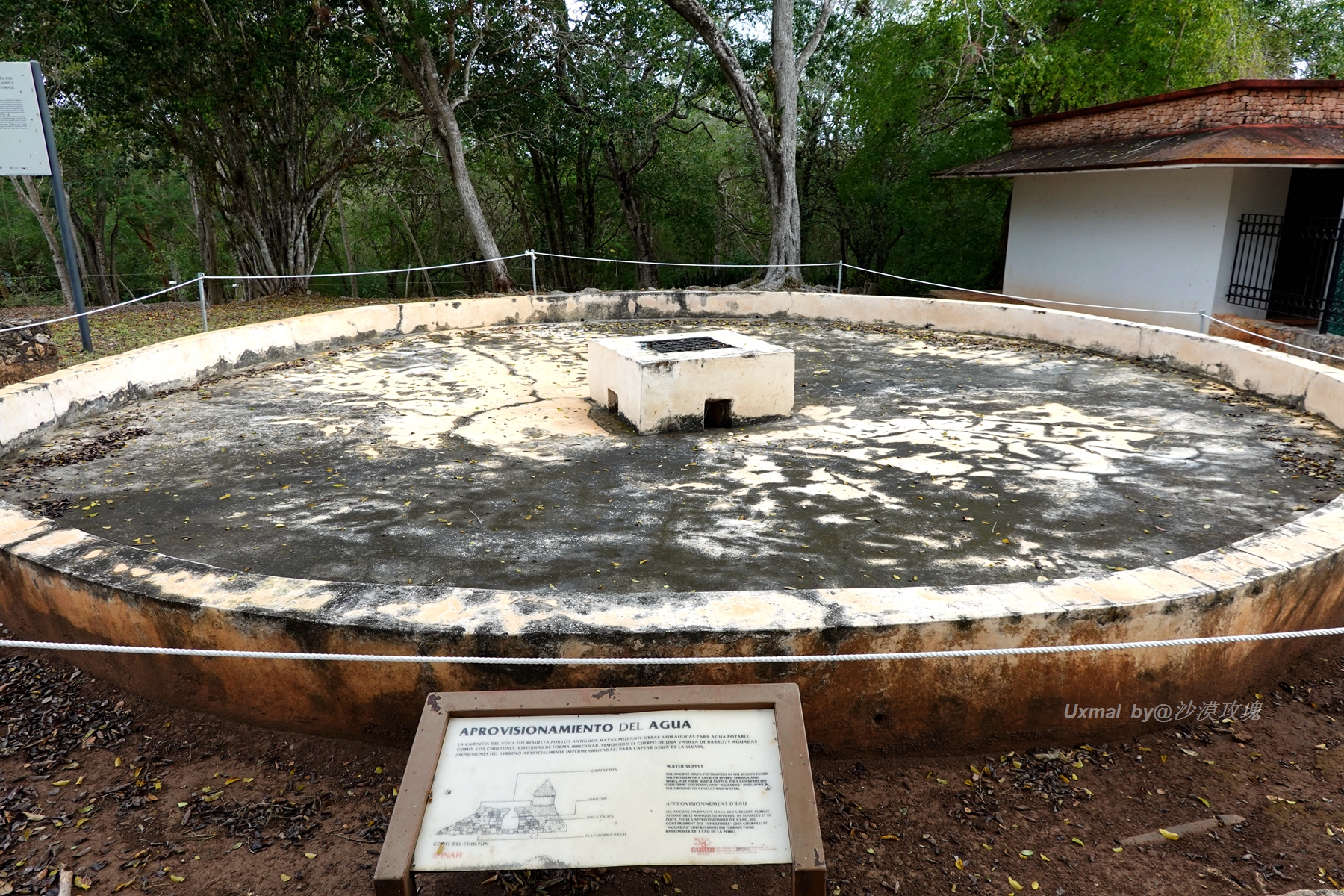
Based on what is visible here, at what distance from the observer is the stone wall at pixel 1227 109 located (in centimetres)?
917

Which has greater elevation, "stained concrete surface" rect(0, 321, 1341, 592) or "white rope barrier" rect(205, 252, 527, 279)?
"white rope barrier" rect(205, 252, 527, 279)

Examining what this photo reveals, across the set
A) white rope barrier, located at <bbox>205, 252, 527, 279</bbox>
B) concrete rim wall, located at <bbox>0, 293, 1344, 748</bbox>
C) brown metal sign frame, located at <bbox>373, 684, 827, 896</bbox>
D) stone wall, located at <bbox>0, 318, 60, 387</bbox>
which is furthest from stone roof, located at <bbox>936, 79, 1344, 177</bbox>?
stone wall, located at <bbox>0, 318, 60, 387</bbox>

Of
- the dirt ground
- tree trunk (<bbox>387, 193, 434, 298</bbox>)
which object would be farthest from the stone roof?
tree trunk (<bbox>387, 193, 434, 298</bbox>)

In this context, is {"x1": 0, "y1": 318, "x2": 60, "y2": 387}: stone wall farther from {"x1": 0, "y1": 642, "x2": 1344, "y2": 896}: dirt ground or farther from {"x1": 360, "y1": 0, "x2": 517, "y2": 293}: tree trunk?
{"x1": 360, "y1": 0, "x2": 517, "y2": 293}: tree trunk

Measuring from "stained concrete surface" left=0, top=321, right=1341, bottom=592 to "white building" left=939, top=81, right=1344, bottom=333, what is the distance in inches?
131

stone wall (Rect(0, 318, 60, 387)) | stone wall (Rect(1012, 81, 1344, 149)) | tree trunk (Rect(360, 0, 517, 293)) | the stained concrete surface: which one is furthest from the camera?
tree trunk (Rect(360, 0, 517, 293))

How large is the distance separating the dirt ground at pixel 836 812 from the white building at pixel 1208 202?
7.41m

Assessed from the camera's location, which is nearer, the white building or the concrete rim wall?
the concrete rim wall

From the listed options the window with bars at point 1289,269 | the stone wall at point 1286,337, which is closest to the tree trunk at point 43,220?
the stone wall at point 1286,337

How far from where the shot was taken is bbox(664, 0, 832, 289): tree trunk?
12.2 metres

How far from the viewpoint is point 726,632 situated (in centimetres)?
266

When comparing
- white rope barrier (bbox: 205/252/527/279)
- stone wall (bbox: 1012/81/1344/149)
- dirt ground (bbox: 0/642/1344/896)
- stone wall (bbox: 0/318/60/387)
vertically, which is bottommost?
dirt ground (bbox: 0/642/1344/896)

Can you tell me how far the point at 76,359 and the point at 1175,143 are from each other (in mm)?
10637

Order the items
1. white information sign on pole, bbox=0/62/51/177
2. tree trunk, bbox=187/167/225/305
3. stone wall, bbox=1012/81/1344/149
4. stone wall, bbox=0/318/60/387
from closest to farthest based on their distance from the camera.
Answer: stone wall, bbox=0/318/60/387, white information sign on pole, bbox=0/62/51/177, stone wall, bbox=1012/81/1344/149, tree trunk, bbox=187/167/225/305
